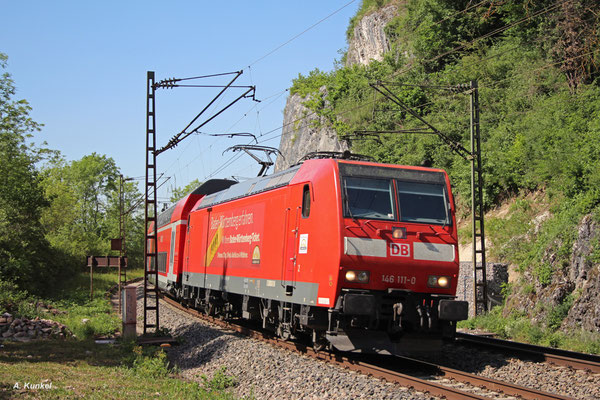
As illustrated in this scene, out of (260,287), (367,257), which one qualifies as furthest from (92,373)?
(367,257)

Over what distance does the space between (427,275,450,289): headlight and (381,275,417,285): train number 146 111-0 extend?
31 cm

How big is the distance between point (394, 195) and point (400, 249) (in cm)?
106

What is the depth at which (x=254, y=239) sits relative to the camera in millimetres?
14453

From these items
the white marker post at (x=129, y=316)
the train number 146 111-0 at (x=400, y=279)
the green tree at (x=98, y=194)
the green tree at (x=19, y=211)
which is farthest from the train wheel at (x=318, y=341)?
the green tree at (x=98, y=194)

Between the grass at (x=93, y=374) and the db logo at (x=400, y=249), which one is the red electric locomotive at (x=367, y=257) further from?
the grass at (x=93, y=374)

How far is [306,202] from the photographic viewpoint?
11641 millimetres

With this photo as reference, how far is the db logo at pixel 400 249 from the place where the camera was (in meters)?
10.5

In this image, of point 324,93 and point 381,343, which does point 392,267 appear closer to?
point 381,343

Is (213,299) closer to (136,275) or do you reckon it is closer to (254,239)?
(254,239)

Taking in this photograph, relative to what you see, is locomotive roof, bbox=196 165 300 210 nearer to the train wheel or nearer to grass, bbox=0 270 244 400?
the train wheel

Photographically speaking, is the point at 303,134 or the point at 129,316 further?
the point at 303,134

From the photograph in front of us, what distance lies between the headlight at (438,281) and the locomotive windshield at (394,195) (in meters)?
1.00

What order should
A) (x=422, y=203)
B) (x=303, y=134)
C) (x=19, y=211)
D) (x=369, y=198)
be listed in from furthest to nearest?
(x=303, y=134)
(x=19, y=211)
(x=422, y=203)
(x=369, y=198)

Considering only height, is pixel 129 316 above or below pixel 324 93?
below
